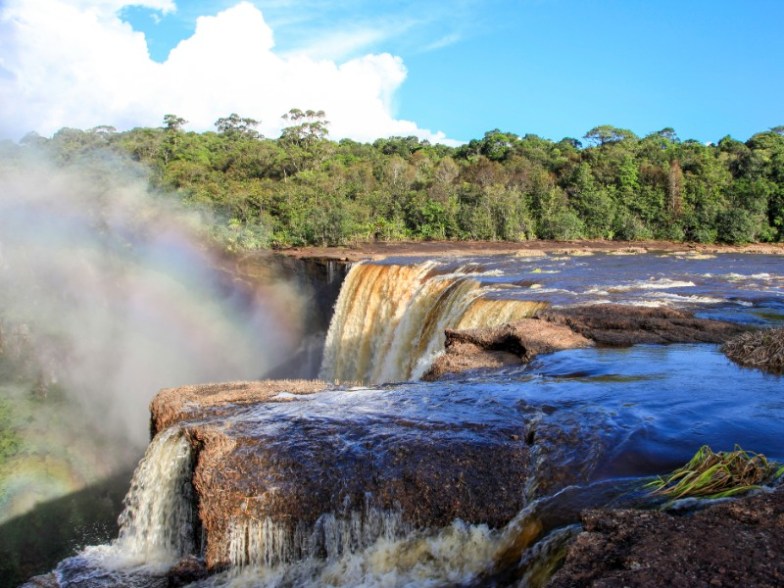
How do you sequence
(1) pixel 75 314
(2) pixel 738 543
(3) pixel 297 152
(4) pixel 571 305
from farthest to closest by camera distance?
(3) pixel 297 152, (1) pixel 75 314, (4) pixel 571 305, (2) pixel 738 543

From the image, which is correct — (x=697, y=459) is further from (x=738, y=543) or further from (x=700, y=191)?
→ (x=700, y=191)

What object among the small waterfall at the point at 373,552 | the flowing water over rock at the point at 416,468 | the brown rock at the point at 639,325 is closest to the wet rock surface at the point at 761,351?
the flowing water over rock at the point at 416,468

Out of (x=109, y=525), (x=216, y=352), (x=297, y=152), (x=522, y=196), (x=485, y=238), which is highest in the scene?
(x=297, y=152)

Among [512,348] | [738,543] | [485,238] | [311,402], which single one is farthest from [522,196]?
[738,543]

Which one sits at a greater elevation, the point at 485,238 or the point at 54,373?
the point at 485,238

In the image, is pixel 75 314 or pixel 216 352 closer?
pixel 75 314

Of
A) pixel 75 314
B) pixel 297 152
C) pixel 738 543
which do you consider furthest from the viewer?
pixel 297 152

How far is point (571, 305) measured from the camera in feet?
35.9

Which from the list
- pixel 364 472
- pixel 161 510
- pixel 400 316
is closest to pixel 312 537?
pixel 364 472

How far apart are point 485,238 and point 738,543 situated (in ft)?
95.3

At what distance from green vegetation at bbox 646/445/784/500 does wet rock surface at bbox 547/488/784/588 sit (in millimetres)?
370

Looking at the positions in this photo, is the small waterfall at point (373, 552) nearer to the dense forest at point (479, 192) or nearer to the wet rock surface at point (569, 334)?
the wet rock surface at point (569, 334)

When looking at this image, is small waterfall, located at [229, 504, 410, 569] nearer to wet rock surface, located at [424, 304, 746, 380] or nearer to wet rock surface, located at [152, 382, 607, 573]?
wet rock surface, located at [152, 382, 607, 573]

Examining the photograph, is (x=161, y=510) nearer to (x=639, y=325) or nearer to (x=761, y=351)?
(x=761, y=351)
